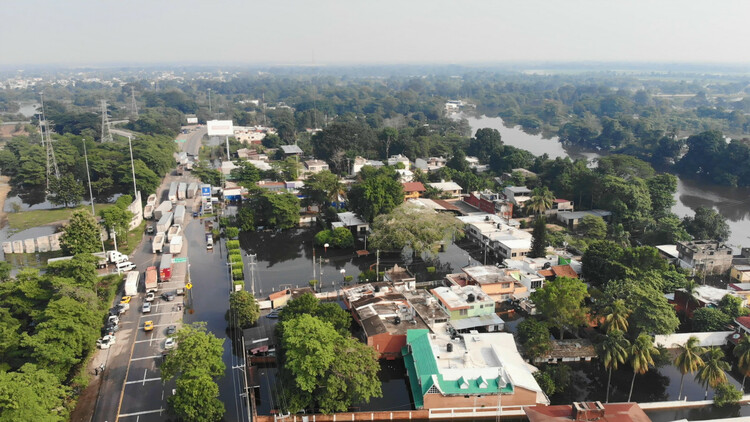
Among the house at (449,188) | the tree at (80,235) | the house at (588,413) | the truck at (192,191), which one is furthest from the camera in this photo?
the house at (449,188)

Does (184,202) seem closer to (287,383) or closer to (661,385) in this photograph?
(287,383)

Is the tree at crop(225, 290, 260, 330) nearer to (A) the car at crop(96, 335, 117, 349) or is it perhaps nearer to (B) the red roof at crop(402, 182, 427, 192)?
(A) the car at crop(96, 335, 117, 349)

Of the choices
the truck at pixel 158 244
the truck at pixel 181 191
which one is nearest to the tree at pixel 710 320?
the truck at pixel 158 244

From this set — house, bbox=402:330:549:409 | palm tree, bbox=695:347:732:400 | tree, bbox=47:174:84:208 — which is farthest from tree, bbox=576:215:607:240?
tree, bbox=47:174:84:208

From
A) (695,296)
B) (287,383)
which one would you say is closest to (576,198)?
(695,296)

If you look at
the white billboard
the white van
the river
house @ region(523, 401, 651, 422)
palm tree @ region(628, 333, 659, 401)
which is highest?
the white billboard

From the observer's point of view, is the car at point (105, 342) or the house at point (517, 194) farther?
the house at point (517, 194)

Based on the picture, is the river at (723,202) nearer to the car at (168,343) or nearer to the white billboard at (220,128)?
the car at (168,343)

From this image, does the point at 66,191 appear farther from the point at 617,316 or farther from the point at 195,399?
the point at 617,316
